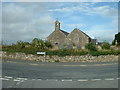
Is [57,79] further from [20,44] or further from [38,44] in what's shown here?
[38,44]

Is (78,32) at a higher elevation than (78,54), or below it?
higher

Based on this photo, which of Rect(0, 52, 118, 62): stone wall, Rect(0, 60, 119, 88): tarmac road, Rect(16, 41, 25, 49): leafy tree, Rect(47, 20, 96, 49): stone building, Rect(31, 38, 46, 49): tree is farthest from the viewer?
Rect(47, 20, 96, 49): stone building

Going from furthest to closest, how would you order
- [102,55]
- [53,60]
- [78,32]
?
[78,32], [102,55], [53,60]

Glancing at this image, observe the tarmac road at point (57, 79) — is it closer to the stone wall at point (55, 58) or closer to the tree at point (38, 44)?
the stone wall at point (55, 58)

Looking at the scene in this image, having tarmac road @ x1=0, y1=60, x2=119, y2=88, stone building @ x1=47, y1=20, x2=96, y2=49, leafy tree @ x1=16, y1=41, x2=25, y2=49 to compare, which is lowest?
tarmac road @ x1=0, y1=60, x2=119, y2=88

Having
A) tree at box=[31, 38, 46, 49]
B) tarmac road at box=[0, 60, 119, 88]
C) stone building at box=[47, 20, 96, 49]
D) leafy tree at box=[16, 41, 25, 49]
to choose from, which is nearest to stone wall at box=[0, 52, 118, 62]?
leafy tree at box=[16, 41, 25, 49]

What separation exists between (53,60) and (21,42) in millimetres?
8325

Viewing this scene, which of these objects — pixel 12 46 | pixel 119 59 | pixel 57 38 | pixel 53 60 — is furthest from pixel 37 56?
pixel 57 38

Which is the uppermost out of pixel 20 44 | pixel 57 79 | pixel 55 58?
pixel 20 44

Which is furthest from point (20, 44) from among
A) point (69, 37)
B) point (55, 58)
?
point (69, 37)

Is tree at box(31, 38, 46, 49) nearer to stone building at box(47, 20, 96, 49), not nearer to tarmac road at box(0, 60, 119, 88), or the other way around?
tarmac road at box(0, 60, 119, 88)

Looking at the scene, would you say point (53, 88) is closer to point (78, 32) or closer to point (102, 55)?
point (102, 55)

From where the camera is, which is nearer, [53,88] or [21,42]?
[53,88]

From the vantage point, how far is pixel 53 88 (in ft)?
26.6
